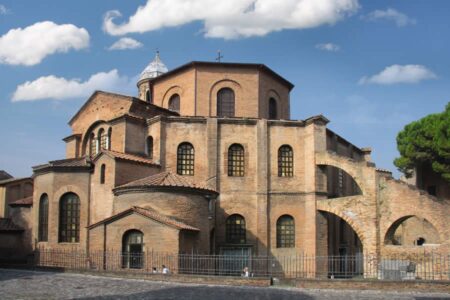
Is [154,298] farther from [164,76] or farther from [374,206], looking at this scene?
[164,76]

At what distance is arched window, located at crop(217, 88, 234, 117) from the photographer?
3147 centimetres

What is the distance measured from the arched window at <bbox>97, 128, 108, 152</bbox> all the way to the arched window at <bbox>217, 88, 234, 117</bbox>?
6740 millimetres

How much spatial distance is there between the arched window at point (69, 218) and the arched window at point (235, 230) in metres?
7.53

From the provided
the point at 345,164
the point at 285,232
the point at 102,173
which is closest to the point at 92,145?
the point at 102,173

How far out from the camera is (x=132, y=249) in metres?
21.9

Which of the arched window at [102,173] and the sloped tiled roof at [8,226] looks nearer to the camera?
the arched window at [102,173]

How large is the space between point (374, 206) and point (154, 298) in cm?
1408

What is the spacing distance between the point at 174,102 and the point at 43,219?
422 inches

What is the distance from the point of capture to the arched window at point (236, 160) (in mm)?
28438

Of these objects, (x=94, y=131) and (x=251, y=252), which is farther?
(x=94, y=131)

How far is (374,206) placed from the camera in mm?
25359

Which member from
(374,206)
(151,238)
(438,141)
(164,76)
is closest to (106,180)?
(151,238)

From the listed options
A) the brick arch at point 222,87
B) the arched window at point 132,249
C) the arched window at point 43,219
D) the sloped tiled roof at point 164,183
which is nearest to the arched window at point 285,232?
the sloped tiled roof at point 164,183

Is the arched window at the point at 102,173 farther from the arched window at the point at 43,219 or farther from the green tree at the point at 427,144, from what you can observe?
the green tree at the point at 427,144
